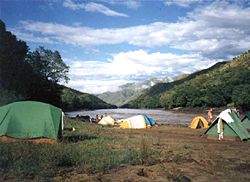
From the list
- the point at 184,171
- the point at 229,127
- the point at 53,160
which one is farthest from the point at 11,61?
the point at 184,171

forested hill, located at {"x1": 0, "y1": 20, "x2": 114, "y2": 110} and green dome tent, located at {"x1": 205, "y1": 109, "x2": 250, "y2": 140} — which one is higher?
A: forested hill, located at {"x1": 0, "y1": 20, "x2": 114, "y2": 110}

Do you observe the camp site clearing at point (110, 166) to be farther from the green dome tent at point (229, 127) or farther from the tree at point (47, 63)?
the tree at point (47, 63)

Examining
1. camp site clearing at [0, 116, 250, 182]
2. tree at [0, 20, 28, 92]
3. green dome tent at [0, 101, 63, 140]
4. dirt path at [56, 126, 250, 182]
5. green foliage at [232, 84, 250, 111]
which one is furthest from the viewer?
green foliage at [232, 84, 250, 111]

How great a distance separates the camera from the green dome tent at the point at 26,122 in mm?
18797

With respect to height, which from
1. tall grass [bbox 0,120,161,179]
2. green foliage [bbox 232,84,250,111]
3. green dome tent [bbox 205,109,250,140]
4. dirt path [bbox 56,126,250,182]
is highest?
green foliage [bbox 232,84,250,111]

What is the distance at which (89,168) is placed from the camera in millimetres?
12477

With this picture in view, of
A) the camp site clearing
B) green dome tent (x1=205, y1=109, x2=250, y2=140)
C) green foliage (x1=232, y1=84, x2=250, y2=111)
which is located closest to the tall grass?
the camp site clearing

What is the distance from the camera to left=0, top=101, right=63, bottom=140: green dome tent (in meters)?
18.8

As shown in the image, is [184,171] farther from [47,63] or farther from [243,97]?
[243,97]

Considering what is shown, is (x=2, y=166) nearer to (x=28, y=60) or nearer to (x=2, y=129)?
(x=2, y=129)

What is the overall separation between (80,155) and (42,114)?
5.34 m

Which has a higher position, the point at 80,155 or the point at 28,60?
the point at 28,60

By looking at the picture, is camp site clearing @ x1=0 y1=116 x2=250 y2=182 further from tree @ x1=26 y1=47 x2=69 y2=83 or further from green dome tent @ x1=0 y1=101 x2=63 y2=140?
tree @ x1=26 y1=47 x2=69 y2=83

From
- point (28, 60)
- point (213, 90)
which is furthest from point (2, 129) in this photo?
point (213, 90)
